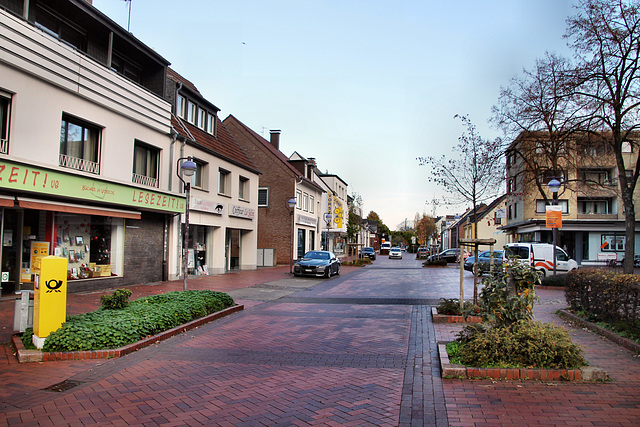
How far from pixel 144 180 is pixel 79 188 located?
415cm

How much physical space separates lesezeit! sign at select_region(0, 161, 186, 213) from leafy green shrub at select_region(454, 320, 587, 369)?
10.5m

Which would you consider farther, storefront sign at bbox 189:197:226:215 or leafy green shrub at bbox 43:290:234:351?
storefront sign at bbox 189:197:226:215

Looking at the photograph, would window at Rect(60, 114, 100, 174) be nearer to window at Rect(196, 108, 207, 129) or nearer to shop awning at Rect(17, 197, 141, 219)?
shop awning at Rect(17, 197, 141, 219)

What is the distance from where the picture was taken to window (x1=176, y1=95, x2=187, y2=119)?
20578mm

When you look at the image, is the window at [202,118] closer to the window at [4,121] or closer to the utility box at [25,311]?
the window at [4,121]

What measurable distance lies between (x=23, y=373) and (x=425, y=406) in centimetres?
528

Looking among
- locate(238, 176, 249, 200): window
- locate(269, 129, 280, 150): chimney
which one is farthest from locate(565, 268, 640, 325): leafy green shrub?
locate(269, 129, 280, 150): chimney

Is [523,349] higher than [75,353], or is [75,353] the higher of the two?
[523,349]

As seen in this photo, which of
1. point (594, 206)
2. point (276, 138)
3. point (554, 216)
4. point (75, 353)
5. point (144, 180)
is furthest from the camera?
A: point (594, 206)

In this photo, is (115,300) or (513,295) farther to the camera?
(115,300)

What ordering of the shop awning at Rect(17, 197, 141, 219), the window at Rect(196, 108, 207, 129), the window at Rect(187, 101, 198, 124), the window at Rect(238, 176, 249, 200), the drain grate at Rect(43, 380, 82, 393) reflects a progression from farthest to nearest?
the window at Rect(238, 176, 249, 200)
the window at Rect(196, 108, 207, 129)
the window at Rect(187, 101, 198, 124)
the shop awning at Rect(17, 197, 141, 219)
the drain grate at Rect(43, 380, 82, 393)

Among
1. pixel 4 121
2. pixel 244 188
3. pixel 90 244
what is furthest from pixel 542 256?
pixel 4 121

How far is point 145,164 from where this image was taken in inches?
683

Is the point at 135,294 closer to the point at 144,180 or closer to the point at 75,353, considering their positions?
the point at 144,180
